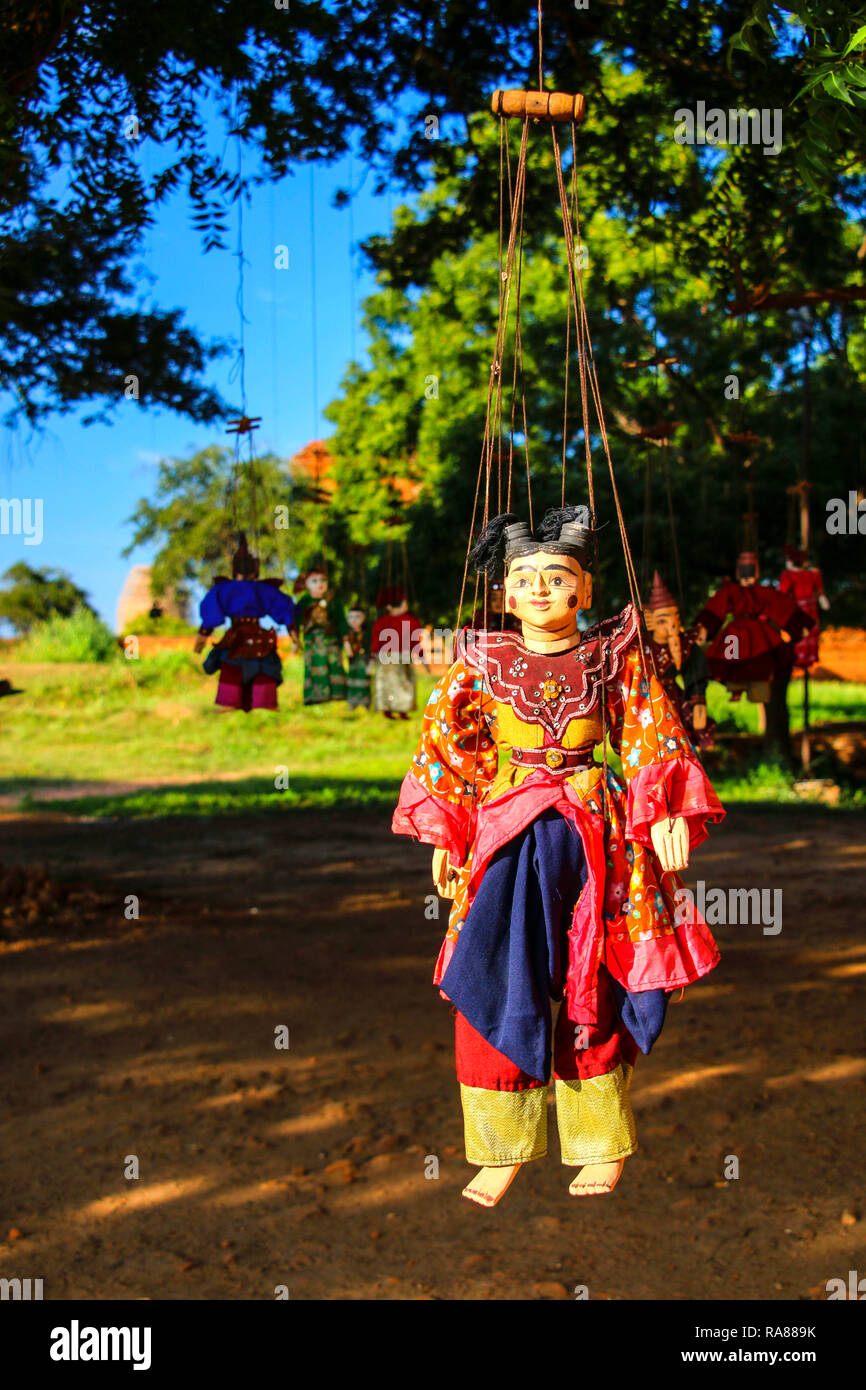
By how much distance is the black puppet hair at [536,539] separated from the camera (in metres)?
2.79

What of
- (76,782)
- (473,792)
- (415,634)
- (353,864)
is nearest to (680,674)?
(415,634)

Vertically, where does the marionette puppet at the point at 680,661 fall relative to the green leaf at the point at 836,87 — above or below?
below

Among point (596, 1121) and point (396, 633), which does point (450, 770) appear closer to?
point (596, 1121)

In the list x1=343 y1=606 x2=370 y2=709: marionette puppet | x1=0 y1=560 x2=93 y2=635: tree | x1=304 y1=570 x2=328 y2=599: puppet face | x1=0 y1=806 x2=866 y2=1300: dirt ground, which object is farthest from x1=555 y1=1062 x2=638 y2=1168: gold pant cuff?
x1=0 y1=560 x2=93 y2=635: tree

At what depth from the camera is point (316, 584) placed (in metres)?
7.62

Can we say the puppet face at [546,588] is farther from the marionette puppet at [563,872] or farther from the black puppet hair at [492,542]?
the black puppet hair at [492,542]

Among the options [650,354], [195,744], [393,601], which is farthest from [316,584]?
[195,744]

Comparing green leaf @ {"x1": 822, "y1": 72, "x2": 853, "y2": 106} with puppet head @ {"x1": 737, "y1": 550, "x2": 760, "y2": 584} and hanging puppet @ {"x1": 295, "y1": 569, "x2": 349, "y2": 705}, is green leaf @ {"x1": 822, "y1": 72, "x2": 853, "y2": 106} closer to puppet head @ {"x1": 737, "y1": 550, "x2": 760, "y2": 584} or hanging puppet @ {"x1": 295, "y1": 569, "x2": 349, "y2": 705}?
puppet head @ {"x1": 737, "y1": 550, "x2": 760, "y2": 584}

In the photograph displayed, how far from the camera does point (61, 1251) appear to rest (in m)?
4.82

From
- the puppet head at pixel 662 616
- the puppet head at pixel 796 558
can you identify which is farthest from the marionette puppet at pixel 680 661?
the puppet head at pixel 796 558

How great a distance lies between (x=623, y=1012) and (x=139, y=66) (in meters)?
4.87

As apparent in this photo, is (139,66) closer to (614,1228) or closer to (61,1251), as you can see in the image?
(61,1251)

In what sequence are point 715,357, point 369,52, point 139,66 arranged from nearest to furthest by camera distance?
point 139,66
point 369,52
point 715,357

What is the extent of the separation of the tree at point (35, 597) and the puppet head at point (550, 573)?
27.3m
